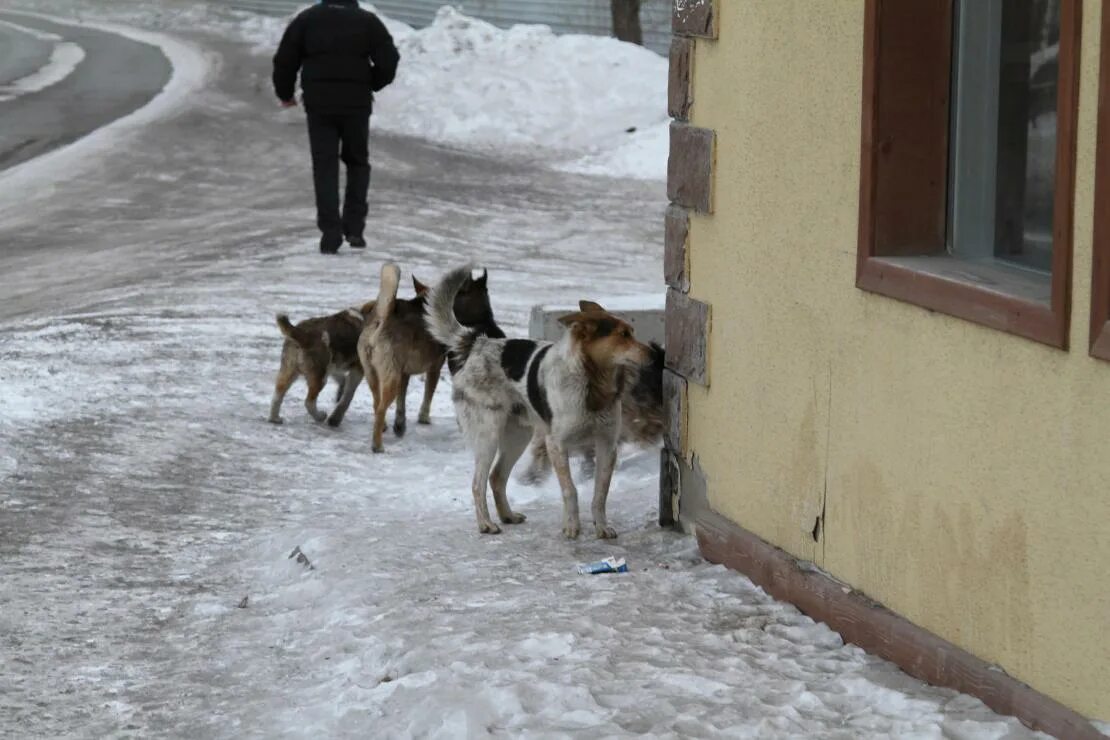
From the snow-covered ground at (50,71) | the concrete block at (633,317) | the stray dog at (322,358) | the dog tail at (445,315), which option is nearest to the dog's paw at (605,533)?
the dog tail at (445,315)

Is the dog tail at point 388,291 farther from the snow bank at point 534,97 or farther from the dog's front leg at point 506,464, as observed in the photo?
the snow bank at point 534,97

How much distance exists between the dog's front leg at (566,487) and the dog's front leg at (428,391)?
283 cm

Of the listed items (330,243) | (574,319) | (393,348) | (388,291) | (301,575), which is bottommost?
(301,575)

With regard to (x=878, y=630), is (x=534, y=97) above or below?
above

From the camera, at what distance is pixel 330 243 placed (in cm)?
1628

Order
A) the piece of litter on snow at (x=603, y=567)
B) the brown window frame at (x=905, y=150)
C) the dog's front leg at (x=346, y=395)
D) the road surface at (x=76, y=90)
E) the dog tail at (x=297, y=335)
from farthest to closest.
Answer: the road surface at (x=76, y=90)
the dog's front leg at (x=346, y=395)
the dog tail at (x=297, y=335)
the piece of litter on snow at (x=603, y=567)
the brown window frame at (x=905, y=150)

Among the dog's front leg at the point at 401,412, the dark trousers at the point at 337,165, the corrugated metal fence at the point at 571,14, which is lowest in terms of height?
the dog's front leg at the point at 401,412

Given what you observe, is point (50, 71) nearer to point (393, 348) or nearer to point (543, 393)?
point (393, 348)

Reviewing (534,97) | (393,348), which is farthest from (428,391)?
(534,97)

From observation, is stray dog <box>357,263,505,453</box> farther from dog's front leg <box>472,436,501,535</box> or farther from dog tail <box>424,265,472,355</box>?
dog's front leg <box>472,436,501,535</box>

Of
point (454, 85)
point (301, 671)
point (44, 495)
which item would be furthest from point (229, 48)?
point (301, 671)

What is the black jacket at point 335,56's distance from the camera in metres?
16.2

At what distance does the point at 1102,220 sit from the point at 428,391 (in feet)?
22.3

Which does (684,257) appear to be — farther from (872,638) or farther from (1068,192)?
(1068,192)
